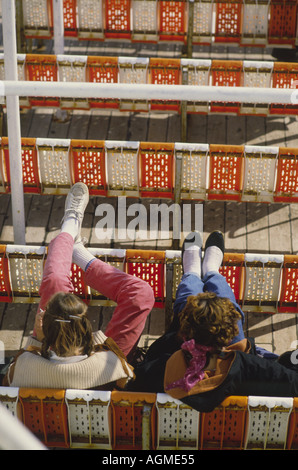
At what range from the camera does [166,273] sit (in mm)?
6840

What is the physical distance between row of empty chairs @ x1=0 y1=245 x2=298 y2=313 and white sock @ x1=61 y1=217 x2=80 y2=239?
26 centimetres

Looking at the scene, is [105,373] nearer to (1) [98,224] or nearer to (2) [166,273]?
(2) [166,273]

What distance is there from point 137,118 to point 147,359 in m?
5.34

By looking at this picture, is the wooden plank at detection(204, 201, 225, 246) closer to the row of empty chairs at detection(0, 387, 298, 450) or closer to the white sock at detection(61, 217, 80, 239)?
the white sock at detection(61, 217, 80, 239)

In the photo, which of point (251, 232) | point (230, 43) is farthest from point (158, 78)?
point (251, 232)

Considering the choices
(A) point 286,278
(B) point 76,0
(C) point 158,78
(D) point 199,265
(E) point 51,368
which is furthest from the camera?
(B) point 76,0

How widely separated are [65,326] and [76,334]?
0.39 feet

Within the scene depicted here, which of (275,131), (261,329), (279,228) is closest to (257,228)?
(279,228)

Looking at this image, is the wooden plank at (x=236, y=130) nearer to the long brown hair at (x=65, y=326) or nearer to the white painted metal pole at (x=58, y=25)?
the white painted metal pole at (x=58, y=25)

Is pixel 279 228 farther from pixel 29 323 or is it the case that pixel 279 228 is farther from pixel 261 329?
pixel 29 323

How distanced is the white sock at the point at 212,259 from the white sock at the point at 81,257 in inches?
41.8

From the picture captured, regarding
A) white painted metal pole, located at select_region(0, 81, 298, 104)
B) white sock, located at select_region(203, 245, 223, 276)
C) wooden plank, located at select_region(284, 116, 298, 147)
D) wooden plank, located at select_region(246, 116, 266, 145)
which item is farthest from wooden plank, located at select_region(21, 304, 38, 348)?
wooden plank, located at select_region(284, 116, 298, 147)

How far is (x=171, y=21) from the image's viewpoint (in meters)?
10.7

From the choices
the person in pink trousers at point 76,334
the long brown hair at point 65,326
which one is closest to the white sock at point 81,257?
the person in pink trousers at point 76,334
